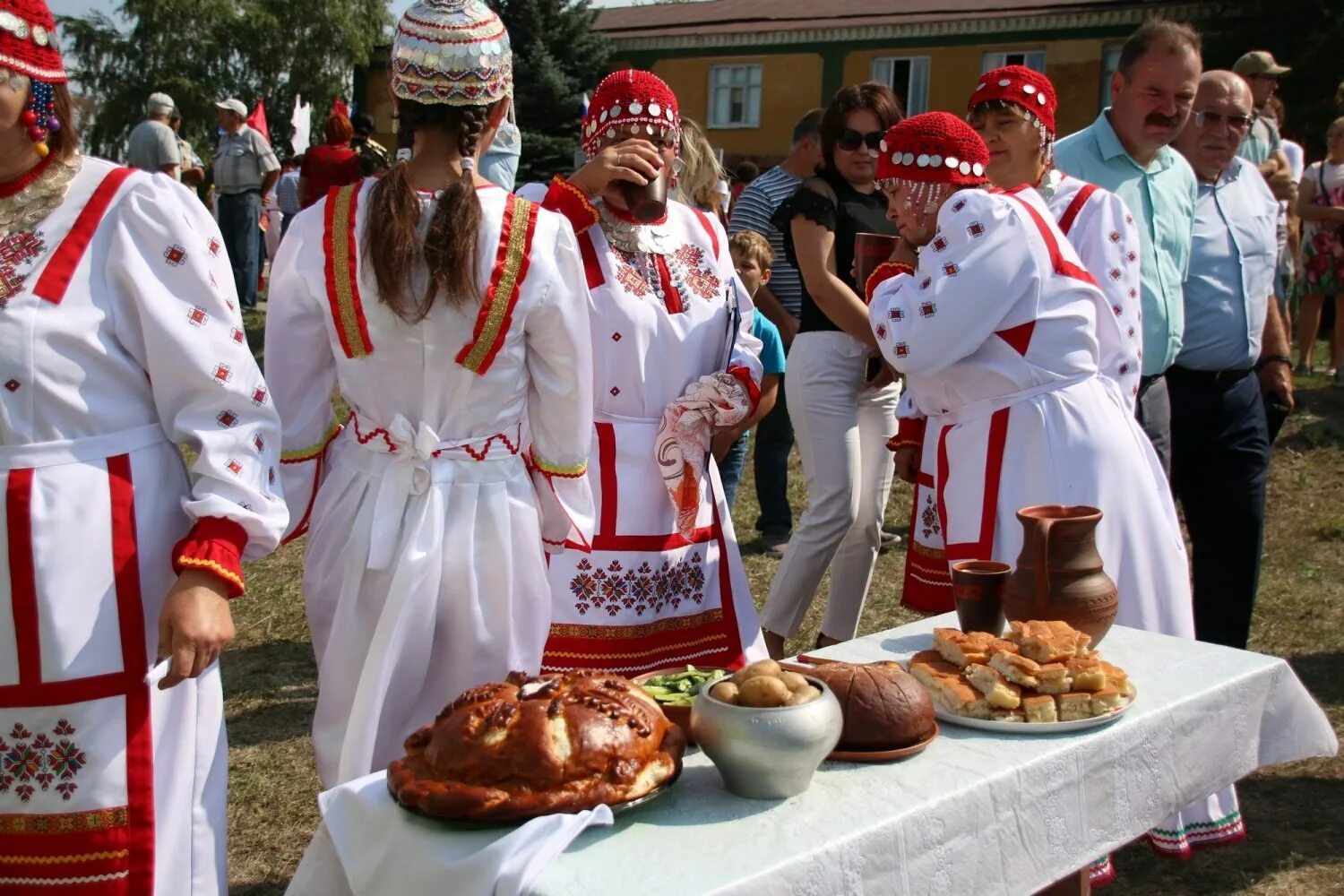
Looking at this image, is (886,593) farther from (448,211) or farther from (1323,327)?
(1323,327)

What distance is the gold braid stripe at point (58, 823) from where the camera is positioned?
2.04 metres

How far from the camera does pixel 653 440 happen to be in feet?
11.1

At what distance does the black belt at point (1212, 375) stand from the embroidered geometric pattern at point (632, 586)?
197 cm

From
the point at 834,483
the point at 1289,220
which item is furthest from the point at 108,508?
the point at 1289,220

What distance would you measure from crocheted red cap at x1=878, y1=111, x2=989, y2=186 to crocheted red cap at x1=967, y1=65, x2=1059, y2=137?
207mm

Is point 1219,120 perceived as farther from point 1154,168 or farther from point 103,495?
point 103,495

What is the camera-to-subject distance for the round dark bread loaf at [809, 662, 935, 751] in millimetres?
1938

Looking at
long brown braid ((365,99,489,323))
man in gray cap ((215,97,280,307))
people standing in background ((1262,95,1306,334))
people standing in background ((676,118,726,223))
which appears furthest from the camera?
man in gray cap ((215,97,280,307))

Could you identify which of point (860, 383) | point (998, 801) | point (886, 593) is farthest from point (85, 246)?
point (886, 593)

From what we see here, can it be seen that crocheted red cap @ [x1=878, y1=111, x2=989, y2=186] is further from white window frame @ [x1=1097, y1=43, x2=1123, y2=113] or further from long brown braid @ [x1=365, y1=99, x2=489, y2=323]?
white window frame @ [x1=1097, y1=43, x2=1123, y2=113]

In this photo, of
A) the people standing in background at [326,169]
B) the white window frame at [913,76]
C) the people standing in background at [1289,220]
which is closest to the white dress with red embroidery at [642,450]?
the people standing in background at [326,169]

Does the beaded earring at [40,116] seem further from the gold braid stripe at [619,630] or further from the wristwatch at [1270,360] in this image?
the wristwatch at [1270,360]

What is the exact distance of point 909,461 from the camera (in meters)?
3.76

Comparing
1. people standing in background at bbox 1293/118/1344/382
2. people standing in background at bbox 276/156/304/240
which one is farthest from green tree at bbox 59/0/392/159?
people standing in background at bbox 1293/118/1344/382
